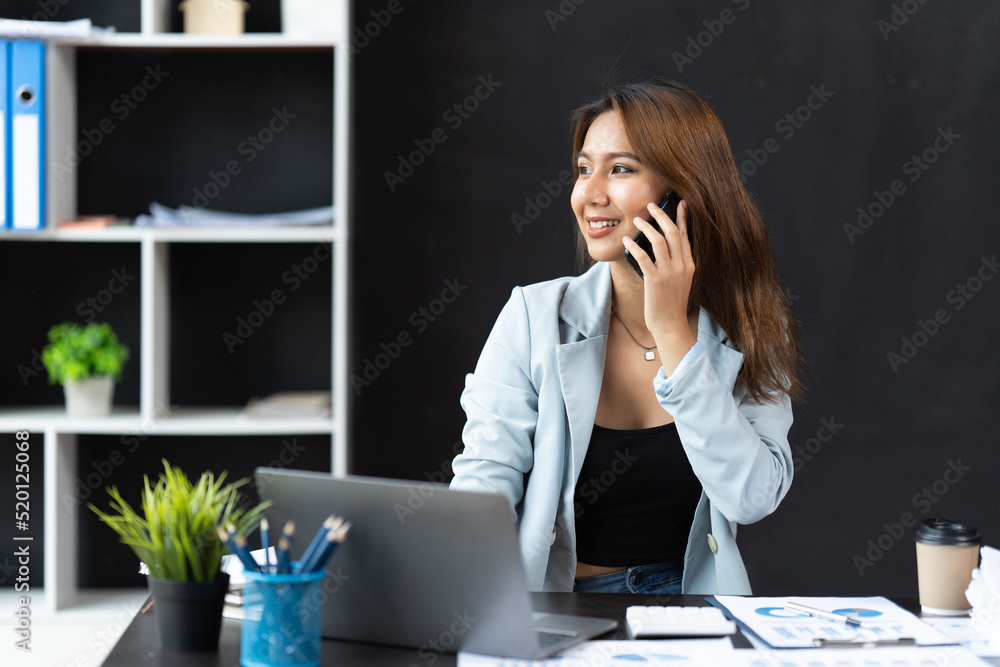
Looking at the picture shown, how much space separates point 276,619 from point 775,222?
2115 millimetres

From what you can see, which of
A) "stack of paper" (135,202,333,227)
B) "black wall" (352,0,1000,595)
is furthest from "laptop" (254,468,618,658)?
"black wall" (352,0,1000,595)

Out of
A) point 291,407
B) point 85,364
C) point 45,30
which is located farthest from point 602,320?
point 45,30

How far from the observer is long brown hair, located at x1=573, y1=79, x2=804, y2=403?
1722 mm

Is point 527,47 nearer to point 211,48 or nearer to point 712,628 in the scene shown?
point 211,48

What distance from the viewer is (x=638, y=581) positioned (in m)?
1.66

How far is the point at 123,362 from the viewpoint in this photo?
2498mm

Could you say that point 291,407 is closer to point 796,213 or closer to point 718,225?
point 718,225

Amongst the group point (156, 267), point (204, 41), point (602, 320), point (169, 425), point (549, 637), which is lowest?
point (549, 637)

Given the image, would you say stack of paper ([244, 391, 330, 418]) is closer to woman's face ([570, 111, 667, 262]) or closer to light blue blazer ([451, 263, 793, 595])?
light blue blazer ([451, 263, 793, 595])

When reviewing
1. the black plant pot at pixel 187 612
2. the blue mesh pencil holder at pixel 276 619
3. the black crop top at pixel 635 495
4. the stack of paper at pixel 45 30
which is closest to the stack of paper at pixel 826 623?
the black crop top at pixel 635 495

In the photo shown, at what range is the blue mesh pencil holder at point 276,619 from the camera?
0.95 m

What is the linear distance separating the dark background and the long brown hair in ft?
2.73

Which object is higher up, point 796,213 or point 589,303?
point 796,213

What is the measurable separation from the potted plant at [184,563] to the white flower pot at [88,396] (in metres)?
1.43
